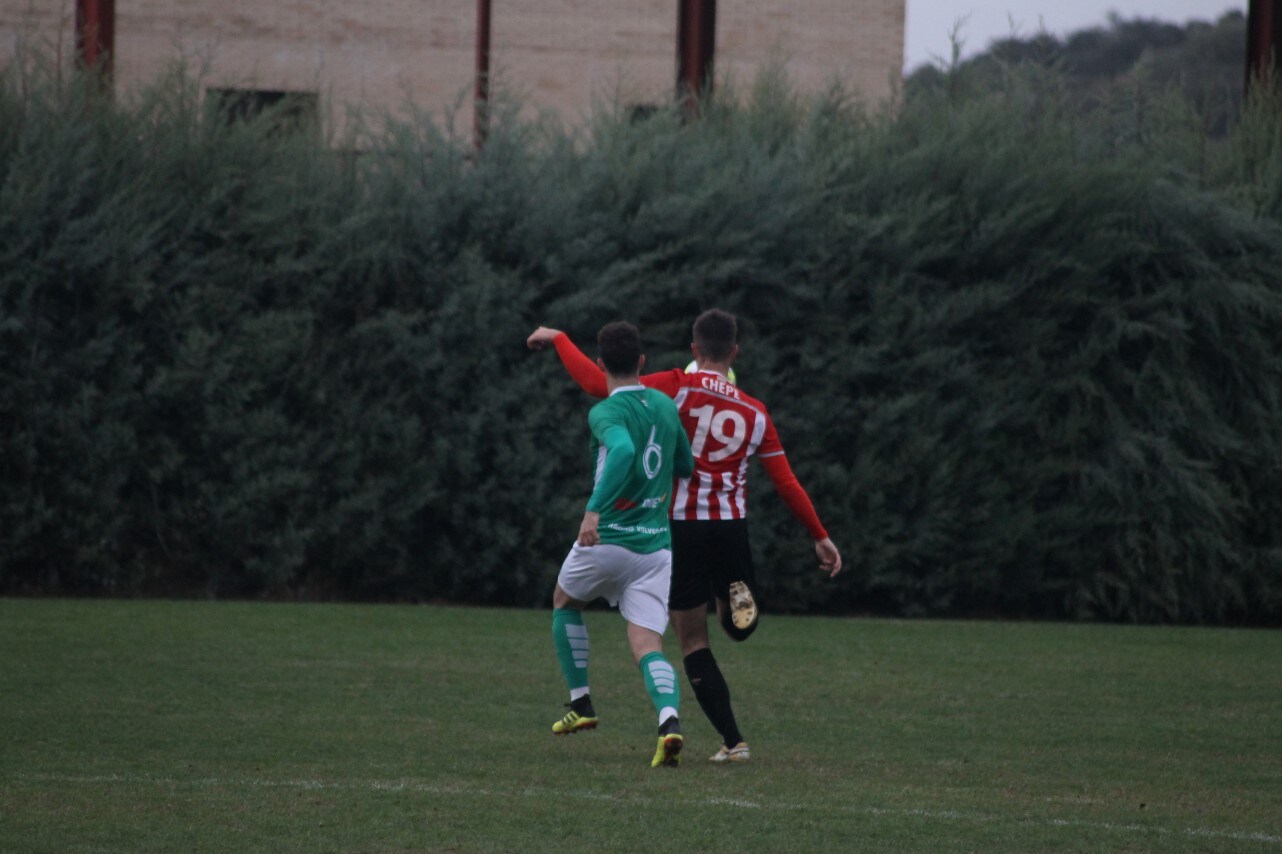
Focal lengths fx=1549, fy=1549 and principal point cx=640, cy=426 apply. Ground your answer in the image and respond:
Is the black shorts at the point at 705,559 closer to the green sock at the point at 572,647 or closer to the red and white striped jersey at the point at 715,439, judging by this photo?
the red and white striped jersey at the point at 715,439

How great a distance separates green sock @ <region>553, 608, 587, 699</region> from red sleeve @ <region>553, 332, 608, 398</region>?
1026 millimetres

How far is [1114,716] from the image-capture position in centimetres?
883

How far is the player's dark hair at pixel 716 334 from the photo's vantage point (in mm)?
7016

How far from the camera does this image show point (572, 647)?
278 inches

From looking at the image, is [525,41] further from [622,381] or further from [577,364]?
[622,381]

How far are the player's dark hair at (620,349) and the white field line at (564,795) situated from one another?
1.84 m

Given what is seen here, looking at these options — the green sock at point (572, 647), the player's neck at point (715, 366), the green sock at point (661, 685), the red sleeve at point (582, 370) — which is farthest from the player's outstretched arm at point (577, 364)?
the green sock at point (661, 685)

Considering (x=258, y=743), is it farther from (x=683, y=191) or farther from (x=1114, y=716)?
(x=683, y=191)

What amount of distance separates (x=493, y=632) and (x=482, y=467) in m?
2.33

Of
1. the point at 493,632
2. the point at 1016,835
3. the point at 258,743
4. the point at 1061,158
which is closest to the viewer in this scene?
the point at 1016,835

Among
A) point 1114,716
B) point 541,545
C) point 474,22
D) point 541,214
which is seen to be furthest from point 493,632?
point 474,22

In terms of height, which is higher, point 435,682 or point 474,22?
point 474,22

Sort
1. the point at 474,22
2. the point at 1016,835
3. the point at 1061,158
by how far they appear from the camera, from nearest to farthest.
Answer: the point at 1016,835 → the point at 1061,158 → the point at 474,22

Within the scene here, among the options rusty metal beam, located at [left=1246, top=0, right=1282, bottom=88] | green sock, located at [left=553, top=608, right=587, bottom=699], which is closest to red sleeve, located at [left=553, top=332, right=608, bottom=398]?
green sock, located at [left=553, top=608, right=587, bottom=699]
